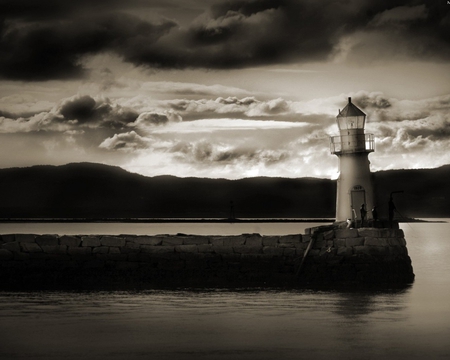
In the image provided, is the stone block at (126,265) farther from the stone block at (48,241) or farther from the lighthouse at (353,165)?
the lighthouse at (353,165)

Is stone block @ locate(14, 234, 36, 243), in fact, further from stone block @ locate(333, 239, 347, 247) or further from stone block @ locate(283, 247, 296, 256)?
stone block @ locate(333, 239, 347, 247)

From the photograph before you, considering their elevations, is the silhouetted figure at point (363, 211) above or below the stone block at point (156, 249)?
above

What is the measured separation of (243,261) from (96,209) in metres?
133

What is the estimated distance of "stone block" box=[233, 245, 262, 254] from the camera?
67.4ft

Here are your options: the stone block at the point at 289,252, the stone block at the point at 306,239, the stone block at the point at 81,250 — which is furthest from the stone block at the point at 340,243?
the stone block at the point at 81,250

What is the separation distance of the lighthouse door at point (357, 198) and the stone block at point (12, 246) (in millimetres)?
8736

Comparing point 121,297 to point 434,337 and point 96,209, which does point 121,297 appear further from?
point 96,209

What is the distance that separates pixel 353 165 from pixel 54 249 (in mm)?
8173

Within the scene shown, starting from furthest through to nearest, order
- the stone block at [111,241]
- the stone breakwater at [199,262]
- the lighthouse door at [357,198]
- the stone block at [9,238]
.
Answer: the lighthouse door at [357,198]
the stone block at [9,238]
the stone block at [111,241]
the stone breakwater at [199,262]

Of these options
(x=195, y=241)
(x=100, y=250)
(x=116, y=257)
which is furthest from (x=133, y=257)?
(x=195, y=241)

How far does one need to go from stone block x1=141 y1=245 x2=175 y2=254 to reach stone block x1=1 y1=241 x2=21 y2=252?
9.83 feet

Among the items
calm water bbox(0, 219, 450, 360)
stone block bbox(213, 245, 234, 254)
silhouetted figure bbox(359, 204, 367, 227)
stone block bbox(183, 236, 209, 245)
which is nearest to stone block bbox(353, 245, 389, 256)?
calm water bbox(0, 219, 450, 360)

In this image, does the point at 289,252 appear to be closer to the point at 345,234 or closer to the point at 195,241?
the point at 345,234

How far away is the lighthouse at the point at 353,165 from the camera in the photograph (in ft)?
76.7
